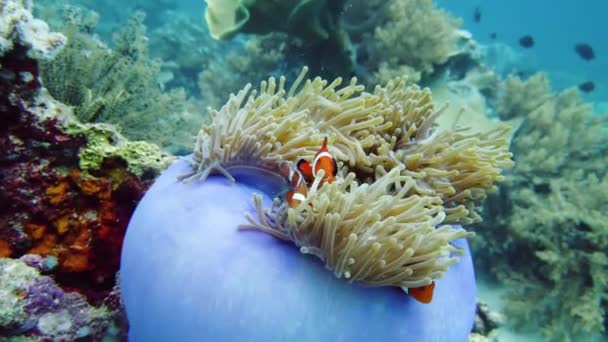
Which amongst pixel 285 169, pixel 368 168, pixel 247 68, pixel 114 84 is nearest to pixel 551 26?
pixel 247 68

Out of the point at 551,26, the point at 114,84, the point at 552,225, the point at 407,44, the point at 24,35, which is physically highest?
the point at 551,26

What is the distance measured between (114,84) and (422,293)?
318 cm

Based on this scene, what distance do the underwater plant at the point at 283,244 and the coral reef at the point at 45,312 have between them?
0.36m

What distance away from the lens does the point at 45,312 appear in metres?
1.80

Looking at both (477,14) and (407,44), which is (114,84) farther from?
(477,14)

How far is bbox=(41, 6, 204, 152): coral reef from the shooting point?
3182mm

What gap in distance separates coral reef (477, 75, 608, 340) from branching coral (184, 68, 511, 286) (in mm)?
2130

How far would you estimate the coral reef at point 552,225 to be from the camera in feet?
12.3

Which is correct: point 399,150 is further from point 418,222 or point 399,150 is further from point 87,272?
point 87,272

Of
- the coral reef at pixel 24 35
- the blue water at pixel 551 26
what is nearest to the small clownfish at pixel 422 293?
the coral reef at pixel 24 35

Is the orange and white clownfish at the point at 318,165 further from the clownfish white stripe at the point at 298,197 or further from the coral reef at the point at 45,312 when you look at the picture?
the coral reef at the point at 45,312

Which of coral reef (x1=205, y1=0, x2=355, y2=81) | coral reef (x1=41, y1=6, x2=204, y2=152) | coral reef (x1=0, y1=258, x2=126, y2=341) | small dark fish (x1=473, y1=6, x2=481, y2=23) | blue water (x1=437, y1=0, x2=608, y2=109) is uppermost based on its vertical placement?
blue water (x1=437, y1=0, x2=608, y2=109)

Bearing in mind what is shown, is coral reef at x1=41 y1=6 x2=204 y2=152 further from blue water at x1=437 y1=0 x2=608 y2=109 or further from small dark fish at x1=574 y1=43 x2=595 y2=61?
blue water at x1=437 y1=0 x2=608 y2=109

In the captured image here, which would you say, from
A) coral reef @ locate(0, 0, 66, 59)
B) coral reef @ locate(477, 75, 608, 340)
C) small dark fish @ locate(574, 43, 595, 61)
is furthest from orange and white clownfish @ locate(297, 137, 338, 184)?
small dark fish @ locate(574, 43, 595, 61)
